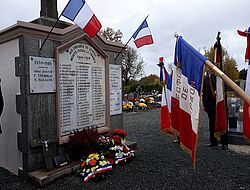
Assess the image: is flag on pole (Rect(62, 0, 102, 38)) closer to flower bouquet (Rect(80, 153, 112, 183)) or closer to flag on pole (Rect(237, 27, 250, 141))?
flower bouquet (Rect(80, 153, 112, 183))

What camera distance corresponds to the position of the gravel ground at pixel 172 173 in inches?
146

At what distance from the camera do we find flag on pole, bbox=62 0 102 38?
384 centimetres

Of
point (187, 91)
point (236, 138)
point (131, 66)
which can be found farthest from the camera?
point (131, 66)

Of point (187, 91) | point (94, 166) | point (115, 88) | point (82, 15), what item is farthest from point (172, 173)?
point (82, 15)

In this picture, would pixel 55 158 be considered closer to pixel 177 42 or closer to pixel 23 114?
pixel 23 114

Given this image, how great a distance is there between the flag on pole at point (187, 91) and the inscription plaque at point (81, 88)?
7.55 ft

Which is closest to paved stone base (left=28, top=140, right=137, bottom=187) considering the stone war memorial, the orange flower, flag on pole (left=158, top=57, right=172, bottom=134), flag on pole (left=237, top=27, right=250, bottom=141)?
the stone war memorial

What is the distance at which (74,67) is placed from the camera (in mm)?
4727

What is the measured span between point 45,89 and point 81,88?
83 cm

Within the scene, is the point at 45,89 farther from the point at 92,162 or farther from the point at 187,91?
the point at 187,91

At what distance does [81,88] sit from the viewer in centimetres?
486

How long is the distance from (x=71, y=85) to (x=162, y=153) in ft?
8.86

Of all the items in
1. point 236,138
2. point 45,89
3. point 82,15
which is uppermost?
point 82,15

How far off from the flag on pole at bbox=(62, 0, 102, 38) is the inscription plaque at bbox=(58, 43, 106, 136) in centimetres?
78
